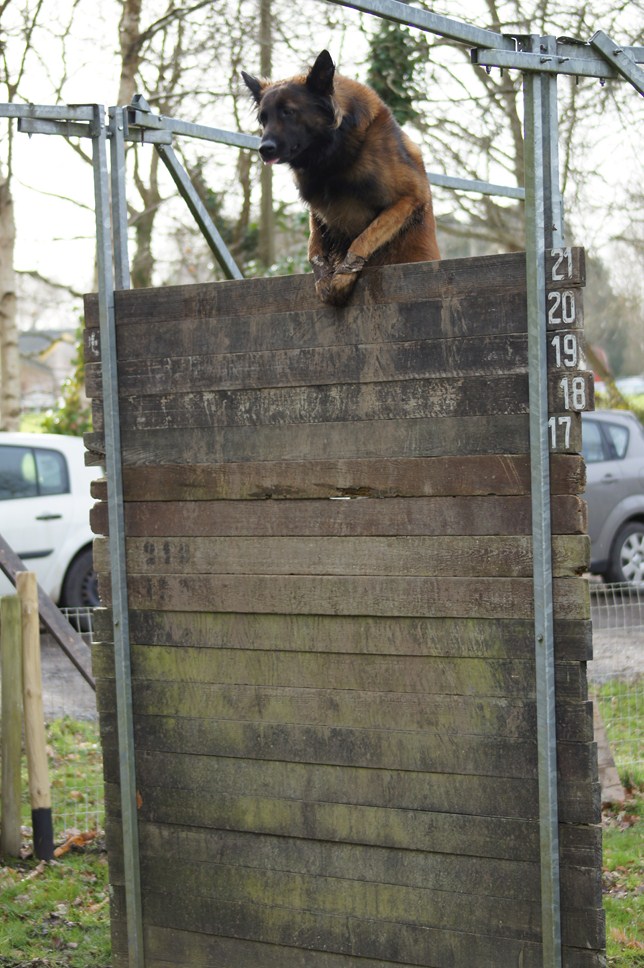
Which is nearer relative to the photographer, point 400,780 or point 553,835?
point 553,835

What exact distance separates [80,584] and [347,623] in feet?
24.1

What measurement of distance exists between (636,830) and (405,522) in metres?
3.15

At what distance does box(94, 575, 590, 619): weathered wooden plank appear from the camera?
3137 millimetres

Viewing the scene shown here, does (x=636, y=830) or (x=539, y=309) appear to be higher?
(x=539, y=309)

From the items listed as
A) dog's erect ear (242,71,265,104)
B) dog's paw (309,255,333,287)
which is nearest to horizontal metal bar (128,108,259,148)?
dog's erect ear (242,71,265,104)

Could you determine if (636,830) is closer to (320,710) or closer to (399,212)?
(320,710)

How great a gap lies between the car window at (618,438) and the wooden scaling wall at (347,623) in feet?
30.5

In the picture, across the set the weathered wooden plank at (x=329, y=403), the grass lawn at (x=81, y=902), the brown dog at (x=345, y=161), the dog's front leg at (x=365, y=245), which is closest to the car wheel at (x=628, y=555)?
the grass lawn at (x=81, y=902)

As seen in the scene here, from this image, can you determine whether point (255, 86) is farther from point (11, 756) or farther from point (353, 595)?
point (11, 756)

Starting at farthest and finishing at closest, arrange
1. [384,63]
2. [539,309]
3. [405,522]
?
[384,63] → [405,522] → [539,309]

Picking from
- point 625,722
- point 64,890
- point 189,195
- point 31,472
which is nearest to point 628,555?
point 625,722

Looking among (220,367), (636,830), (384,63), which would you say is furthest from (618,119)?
(220,367)

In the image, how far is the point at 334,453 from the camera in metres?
3.39

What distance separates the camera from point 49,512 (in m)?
10.2
